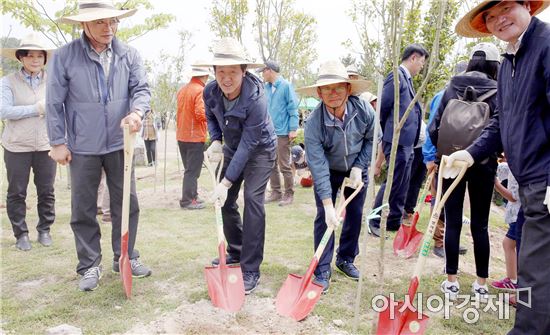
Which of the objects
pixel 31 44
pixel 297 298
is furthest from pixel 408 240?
pixel 31 44

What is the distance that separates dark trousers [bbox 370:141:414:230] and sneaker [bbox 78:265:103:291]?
115 inches

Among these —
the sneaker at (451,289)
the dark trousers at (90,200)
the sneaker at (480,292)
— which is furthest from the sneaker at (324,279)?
the dark trousers at (90,200)

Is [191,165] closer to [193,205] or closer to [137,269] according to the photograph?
[193,205]

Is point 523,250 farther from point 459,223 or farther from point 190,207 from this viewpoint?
point 190,207

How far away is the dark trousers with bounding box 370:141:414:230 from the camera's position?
14.6 feet

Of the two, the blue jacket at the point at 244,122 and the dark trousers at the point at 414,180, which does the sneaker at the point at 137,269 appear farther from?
the dark trousers at the point at 414,180

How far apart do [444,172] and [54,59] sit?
9.25 feet

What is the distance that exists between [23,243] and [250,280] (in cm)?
244

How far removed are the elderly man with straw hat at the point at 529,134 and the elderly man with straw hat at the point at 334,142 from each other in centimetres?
108

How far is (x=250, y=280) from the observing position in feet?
10.3

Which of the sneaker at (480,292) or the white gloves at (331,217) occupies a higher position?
the white gloves at (331,217)

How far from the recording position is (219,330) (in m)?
2.56

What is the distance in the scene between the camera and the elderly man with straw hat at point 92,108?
3.00 m

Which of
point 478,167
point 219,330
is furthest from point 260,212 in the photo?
point 478,167
